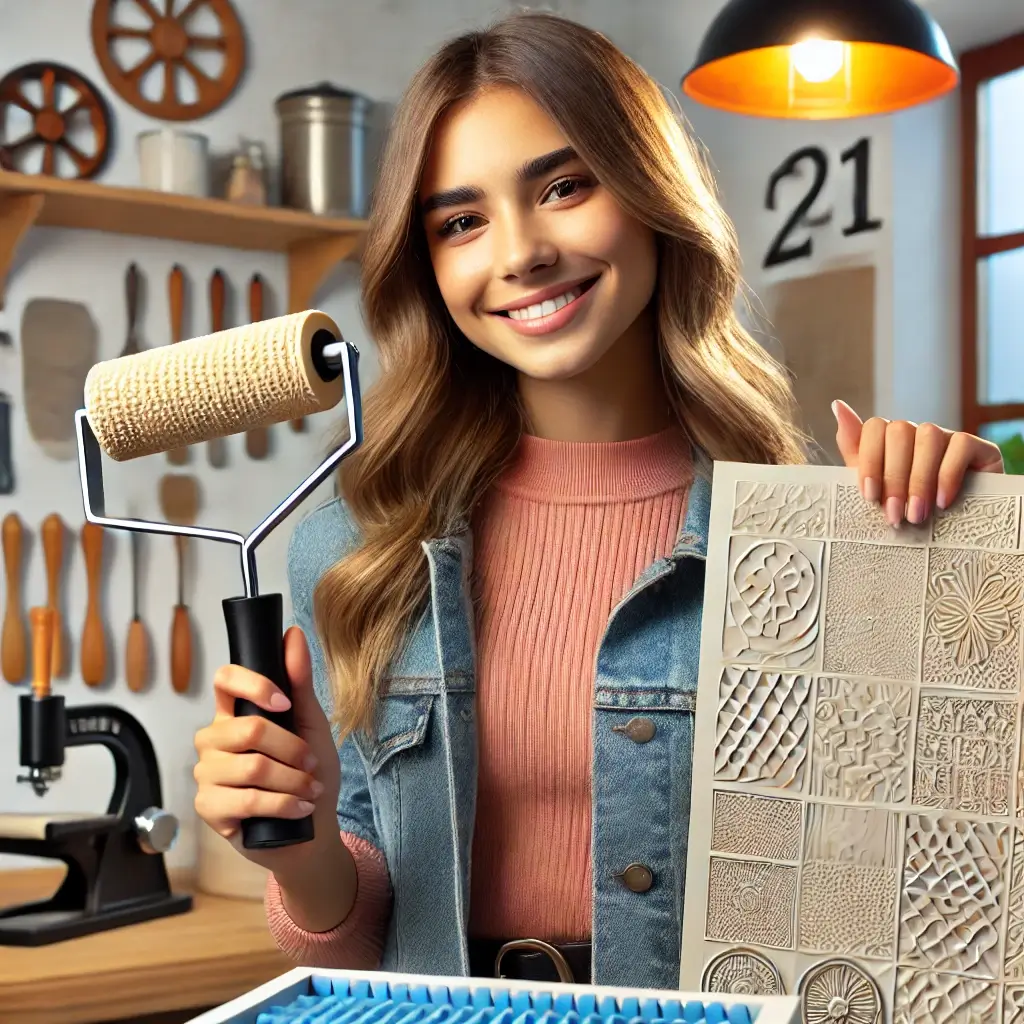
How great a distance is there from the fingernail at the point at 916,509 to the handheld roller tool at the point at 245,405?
14.7 inches

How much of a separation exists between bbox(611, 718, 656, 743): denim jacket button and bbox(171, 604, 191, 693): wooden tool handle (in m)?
1.59

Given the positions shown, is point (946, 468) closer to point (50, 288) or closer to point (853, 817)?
point (853, 817)

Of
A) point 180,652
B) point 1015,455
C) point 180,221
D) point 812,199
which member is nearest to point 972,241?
point 812,199

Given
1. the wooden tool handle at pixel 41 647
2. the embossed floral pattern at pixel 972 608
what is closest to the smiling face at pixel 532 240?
the embossed floral pattern at pixel 972 608

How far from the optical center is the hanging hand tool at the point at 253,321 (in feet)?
8.71

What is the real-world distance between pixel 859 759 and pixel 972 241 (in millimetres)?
2117

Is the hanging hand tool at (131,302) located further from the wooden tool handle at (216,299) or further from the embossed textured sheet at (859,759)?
the embossed textured sheet at (859,759)

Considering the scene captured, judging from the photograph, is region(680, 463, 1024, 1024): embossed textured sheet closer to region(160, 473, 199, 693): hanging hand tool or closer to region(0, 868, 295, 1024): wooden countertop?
region(0, 868, 295, 1024): wooden countertop

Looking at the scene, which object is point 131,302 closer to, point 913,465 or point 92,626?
point 92,626

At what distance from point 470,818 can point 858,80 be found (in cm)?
134

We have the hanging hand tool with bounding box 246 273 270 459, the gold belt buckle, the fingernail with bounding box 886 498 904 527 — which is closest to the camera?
the fingernail with bounding box 886 498 904 527

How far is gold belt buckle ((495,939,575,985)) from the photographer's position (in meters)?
1.10

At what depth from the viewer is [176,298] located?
2.56 metres

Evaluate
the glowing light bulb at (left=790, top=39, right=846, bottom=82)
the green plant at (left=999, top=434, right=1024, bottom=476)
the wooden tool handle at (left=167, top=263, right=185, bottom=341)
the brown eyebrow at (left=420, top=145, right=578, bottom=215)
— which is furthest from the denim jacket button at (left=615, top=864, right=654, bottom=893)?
the wooden tool handle at (left=167, top=263, right=185, bottom=341)
